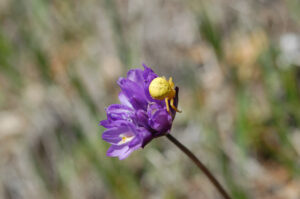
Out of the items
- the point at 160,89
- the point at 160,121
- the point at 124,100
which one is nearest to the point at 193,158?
the point at 160,121

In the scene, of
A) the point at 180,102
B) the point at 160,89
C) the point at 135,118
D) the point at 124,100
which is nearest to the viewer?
the point at 160,89

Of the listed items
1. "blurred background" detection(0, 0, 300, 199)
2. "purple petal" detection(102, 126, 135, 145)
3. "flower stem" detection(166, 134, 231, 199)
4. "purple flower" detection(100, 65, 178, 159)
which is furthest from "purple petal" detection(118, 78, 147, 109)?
"blurred background" detection(0, 0, 300, 199)

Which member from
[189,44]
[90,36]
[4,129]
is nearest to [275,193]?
[189,44]

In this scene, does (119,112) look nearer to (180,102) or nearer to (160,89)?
(160,89)

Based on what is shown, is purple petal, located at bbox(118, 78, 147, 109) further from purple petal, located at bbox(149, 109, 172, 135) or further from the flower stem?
the flower stem

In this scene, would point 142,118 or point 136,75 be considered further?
point 136,75

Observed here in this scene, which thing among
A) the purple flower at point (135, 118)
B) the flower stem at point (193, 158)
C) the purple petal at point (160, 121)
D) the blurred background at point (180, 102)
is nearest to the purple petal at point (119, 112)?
the purple flower at point (135, 118)
